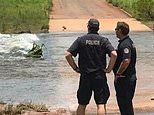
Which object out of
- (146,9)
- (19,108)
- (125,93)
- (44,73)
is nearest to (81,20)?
(146,9)

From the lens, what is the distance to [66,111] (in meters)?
9.45

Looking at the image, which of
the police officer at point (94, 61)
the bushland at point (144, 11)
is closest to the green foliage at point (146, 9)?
the bushland at point (144, 11)

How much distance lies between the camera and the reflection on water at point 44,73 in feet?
37.8

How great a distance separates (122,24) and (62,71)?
7.19 metres

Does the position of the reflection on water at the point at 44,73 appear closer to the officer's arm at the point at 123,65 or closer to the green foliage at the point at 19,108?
the green foliage at the point at 19,108

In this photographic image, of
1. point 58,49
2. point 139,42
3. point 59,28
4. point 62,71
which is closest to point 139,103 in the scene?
point 62,71

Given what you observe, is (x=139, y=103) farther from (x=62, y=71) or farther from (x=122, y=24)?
(x=62, y=71)

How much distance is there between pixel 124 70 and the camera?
8.12 m

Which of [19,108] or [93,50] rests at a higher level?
[93,50]

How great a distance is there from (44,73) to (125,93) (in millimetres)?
6772

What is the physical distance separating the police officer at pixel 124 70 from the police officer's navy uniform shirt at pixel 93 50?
208 mm

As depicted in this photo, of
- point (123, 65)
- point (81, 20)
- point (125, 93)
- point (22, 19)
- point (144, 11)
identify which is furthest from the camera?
point (144, 11)

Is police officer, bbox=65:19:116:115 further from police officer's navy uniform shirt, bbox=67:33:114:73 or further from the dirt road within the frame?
the dirt road

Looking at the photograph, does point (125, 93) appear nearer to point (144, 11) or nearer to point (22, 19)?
point (22, 19)
